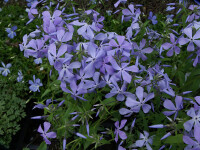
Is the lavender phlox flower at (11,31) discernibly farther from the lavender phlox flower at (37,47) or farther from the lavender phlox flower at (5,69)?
the lavender phlox flower at (37,47)

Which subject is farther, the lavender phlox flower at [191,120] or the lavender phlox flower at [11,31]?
the lavender phlox flower at [11,31]

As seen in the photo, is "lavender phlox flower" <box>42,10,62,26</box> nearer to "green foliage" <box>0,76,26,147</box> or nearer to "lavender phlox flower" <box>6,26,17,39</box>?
"green foliage" <box>0,76,26,147</box>

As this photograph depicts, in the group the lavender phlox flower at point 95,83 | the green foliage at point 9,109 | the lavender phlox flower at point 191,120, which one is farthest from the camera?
the green foliage at point 9,109

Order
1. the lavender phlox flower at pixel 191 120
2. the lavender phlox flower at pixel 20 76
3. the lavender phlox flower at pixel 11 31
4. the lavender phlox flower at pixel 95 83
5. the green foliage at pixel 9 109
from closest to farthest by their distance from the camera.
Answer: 1. the lavender phlox flower at pixel 191 120
2. the lavender phlox flower at pixel 95 83
3. the green foliage at pixel 9 109
4. the lavender phlox flower at pixel 20 76
5. the lavender phlox flower at pixel 11 31

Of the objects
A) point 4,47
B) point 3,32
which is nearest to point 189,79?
point 4,47

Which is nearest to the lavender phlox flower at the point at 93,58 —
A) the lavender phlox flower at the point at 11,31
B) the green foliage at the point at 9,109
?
the green foliage at the point at 9,109

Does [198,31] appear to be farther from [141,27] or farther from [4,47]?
[4,47]

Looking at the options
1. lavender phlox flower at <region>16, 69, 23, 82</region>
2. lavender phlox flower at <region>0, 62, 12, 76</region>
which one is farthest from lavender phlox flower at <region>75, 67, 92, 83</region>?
lavender phlox flower at <region>0, 62, 12, 76</region>

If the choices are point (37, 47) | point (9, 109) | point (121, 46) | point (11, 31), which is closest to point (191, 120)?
point (121, 46)

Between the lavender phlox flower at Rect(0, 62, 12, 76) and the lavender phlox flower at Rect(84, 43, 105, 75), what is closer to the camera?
the lavender phlox flower at Rect(84, 43, 105, 75)

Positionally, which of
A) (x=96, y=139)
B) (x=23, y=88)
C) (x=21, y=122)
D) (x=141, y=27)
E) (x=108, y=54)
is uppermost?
(x=108, y=54)

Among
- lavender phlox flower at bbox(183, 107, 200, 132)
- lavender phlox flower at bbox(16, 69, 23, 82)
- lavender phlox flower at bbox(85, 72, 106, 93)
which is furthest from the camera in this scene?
lavender phlox flower at bbox(16, 69, 23, 82)
